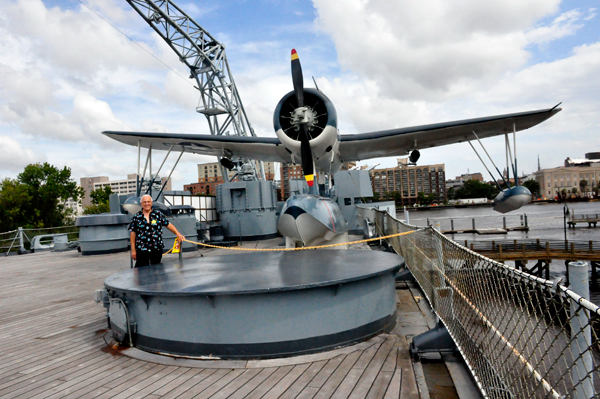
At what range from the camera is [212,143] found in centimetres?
1252

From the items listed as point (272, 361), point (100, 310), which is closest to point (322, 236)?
point (100, 310)

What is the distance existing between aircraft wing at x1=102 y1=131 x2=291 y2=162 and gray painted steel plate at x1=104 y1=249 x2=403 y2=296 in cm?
629

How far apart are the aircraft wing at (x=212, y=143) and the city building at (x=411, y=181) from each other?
14540cm

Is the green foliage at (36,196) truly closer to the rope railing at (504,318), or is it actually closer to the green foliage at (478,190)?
the rope railing at (504,318)

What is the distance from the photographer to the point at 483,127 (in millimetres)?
10961

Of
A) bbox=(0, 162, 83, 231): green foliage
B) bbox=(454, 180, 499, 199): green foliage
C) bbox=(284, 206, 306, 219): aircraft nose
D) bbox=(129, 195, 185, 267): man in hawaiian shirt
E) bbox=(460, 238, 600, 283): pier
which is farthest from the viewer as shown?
bbox=(454, 180, 499, 199): green foliage

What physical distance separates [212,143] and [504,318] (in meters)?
10.9

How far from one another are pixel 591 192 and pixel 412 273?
547 ft

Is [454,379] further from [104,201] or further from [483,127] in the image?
[104,201]

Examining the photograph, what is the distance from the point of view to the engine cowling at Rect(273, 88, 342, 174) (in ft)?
28.8

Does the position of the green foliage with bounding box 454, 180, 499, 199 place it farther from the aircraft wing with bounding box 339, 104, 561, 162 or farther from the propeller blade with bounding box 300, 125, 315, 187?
the propeller blade with bounding box 300, 125, 315, 187

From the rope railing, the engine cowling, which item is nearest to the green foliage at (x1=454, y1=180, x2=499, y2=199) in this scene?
the engine cowling

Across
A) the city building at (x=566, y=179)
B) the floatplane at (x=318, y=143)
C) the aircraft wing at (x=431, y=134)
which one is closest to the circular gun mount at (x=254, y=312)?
the floatplane at (x=318, y=143)

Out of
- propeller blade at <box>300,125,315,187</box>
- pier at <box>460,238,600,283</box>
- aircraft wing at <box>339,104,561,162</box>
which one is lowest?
pier at <box>460,238,600,283</box>
